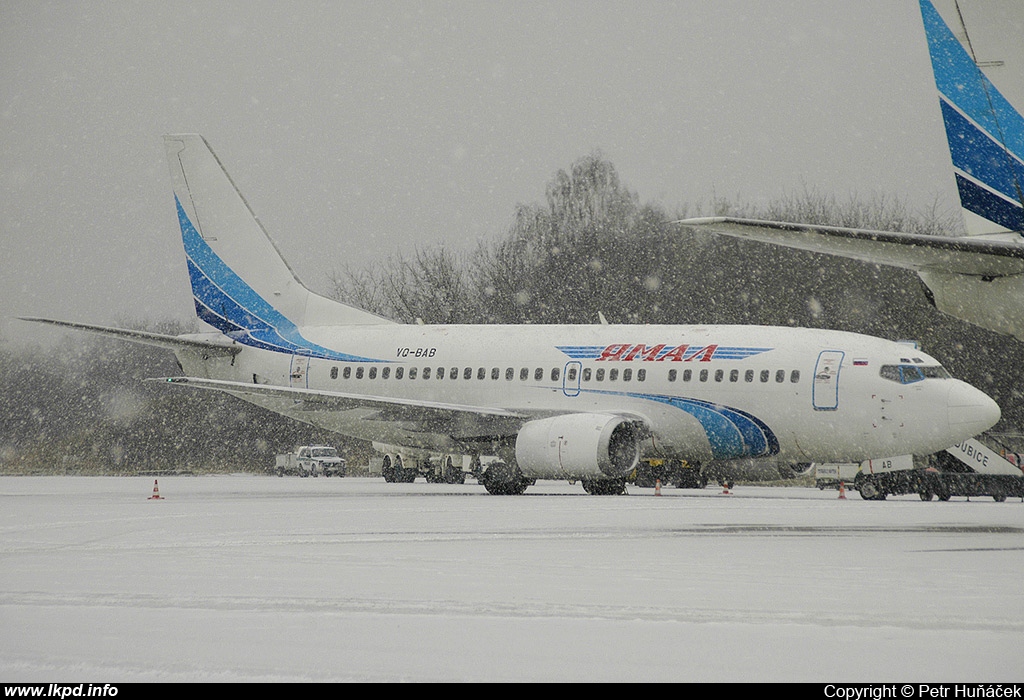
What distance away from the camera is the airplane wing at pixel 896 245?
9.03 m

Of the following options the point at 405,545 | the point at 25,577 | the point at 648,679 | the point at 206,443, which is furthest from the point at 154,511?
the point at 206,443


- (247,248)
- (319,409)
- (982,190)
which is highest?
(247,248)

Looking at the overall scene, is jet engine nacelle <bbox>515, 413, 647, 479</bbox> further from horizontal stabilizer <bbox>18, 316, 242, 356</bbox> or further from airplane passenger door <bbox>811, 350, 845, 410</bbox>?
horizontal stabilizer <bbox>18, 316, 242, 356</bbox>

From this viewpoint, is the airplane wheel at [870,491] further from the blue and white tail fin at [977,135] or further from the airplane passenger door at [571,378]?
the blue and white tail fin at [977,135]

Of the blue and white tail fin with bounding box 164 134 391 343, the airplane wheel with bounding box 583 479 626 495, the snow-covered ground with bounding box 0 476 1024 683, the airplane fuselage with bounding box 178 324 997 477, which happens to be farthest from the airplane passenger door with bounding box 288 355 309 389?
the snow-covered ground with bounding box 0 476 1024 683

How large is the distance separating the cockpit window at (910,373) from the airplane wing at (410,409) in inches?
289

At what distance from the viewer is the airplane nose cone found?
69.0ft

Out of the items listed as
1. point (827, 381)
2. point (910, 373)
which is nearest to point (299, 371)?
point (827, 381)

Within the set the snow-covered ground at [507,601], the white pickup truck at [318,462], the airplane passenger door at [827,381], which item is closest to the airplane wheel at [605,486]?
the airplane passenger door at [827,381]

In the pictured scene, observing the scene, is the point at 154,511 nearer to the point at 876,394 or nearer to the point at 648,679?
the point at 876,394

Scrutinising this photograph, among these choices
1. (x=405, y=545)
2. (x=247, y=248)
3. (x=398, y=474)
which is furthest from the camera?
(x=398, y=474)

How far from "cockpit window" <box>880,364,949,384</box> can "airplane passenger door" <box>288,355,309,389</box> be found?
43.1ft

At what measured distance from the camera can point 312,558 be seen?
11188 millimetres
